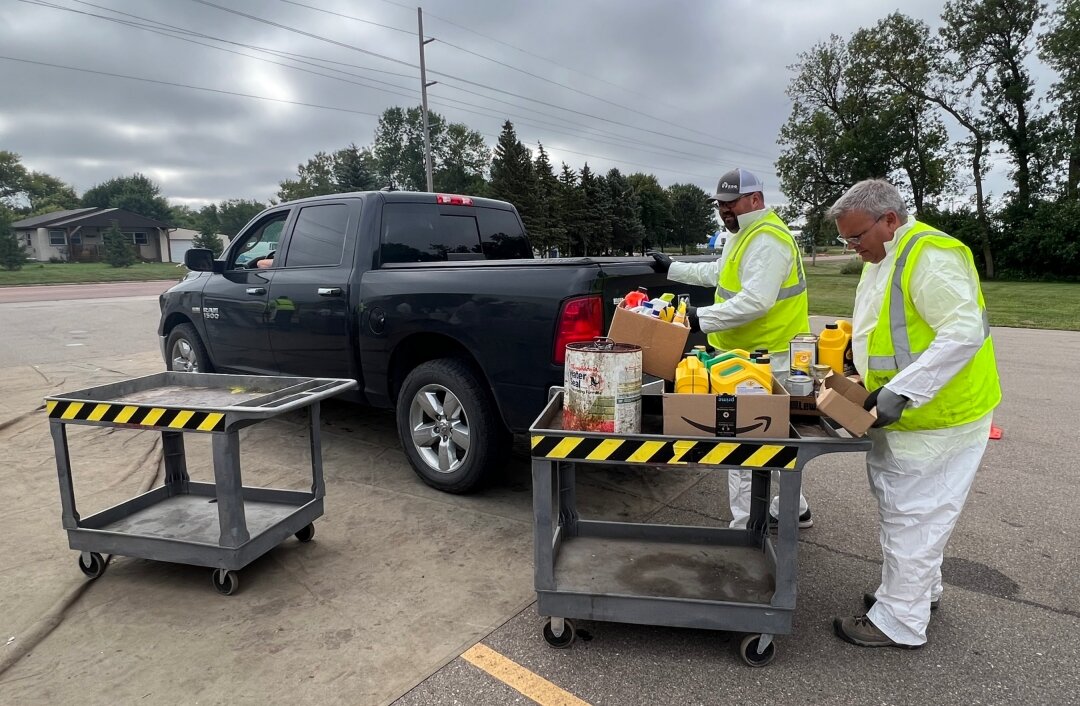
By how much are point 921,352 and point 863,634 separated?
1.21m

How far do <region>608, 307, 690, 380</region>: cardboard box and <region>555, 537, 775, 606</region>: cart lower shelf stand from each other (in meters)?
0.91

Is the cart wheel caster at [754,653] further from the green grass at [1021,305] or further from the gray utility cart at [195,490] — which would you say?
the green grass at [1021,305]

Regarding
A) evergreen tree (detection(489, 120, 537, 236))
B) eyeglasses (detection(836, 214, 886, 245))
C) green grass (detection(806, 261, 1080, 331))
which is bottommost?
green grass (detection(806, 261, 1080, 331))

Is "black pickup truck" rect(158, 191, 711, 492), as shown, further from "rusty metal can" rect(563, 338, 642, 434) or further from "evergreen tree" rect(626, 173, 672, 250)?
"evergreen tree" rect(626, 173, 672, 250)

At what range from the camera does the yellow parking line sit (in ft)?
8.31

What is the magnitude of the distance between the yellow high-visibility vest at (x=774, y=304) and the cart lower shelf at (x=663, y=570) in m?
1.12

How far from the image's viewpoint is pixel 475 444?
4.31m

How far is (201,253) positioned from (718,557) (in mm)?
4977

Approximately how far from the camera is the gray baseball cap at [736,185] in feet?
12.1

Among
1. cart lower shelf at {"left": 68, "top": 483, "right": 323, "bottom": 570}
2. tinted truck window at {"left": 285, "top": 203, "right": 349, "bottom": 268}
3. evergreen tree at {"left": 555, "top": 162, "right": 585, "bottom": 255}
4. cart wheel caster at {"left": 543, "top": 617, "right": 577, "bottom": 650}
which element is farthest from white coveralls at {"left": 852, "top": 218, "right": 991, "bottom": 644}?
evergreen tree at {"left": 555, "top": 162, "right": 585, "bottom": 255}

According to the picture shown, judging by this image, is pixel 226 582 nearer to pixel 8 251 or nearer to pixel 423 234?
pixel 423 234

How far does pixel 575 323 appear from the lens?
151 inches

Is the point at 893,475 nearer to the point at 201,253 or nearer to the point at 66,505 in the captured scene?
the point at 66,505

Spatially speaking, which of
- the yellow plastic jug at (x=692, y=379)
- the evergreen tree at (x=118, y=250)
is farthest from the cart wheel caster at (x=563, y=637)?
the evergreen tree at (x=118, y=250)
